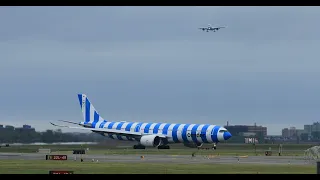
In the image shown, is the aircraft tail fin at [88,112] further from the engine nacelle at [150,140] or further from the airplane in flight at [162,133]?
the engine nacelle at [150,140]

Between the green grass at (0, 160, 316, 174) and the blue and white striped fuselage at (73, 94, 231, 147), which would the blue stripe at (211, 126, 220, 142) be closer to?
the blue and white striped fuselage at (73, 94, 231, 147)

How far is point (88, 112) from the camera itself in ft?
405

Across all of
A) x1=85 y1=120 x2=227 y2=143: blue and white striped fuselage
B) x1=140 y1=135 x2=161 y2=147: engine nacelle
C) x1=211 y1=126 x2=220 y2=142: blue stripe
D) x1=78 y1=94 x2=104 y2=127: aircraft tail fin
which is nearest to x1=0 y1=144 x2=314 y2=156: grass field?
x1=140 y1=135 x2=161 y2=147: engine nacelle

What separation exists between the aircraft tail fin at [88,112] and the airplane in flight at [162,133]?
3.10m

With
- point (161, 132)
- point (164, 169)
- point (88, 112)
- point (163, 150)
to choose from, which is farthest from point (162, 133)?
point (164, 169)

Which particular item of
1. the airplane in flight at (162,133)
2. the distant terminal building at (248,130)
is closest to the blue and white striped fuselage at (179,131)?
the airplane in flight at (162,133)

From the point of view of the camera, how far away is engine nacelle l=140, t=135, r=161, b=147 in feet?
341

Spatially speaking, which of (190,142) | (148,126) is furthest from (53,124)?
(190,142)

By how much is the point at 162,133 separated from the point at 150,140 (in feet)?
10.7

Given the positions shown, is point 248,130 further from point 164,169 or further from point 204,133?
point 164,169

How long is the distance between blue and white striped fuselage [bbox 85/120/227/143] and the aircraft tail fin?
953 cm

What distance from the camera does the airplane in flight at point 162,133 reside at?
102m

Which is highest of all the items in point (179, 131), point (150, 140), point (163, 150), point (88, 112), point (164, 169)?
point (88, 112)

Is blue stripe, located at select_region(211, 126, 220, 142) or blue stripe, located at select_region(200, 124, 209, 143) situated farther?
blue stripe, located at select_region(200, 124, 209, 143)
